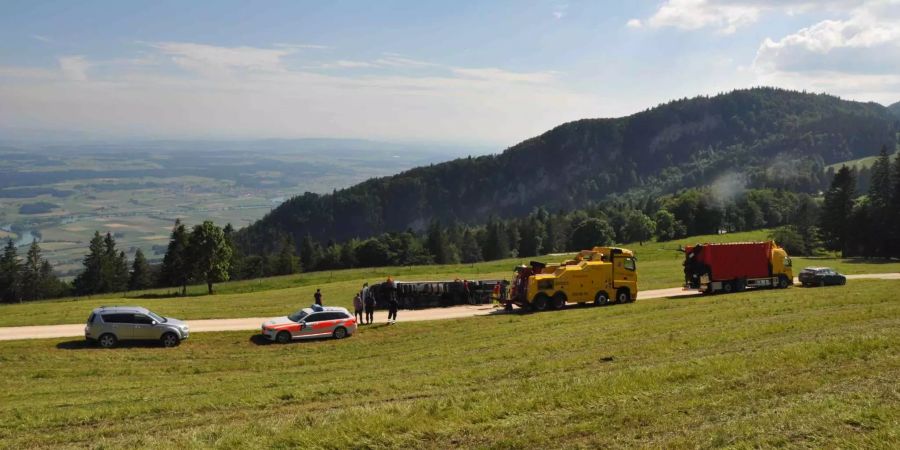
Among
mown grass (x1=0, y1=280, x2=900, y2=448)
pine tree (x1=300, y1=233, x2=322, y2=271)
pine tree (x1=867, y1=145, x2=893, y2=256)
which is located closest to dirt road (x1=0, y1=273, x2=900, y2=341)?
mown grass (x1=0, y1=280, x2=900, y2=448)

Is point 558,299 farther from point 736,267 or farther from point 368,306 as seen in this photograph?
point 736,267

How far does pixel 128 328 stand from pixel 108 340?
85 centimetres

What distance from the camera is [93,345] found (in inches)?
981

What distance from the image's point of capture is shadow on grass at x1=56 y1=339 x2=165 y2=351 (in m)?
24.5

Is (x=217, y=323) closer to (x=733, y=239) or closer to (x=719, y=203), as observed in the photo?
(x=733, y=239)

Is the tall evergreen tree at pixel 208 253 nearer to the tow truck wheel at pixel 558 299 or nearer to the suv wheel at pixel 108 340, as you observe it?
the suv wheel at pixel 108 340

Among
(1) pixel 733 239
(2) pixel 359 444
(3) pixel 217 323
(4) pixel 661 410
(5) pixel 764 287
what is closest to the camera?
(2) pixel 359 444

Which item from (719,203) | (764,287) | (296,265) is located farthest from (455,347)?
(719,203)

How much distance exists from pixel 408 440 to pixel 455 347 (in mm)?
12560

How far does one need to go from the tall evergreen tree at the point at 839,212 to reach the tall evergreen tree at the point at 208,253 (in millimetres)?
74570

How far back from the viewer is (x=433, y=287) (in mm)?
37062

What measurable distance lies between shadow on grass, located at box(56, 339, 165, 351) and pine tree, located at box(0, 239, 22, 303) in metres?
85.6

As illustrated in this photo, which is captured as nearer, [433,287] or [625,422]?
[625,422]

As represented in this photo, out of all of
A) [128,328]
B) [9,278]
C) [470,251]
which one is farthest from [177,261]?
[470,251]
